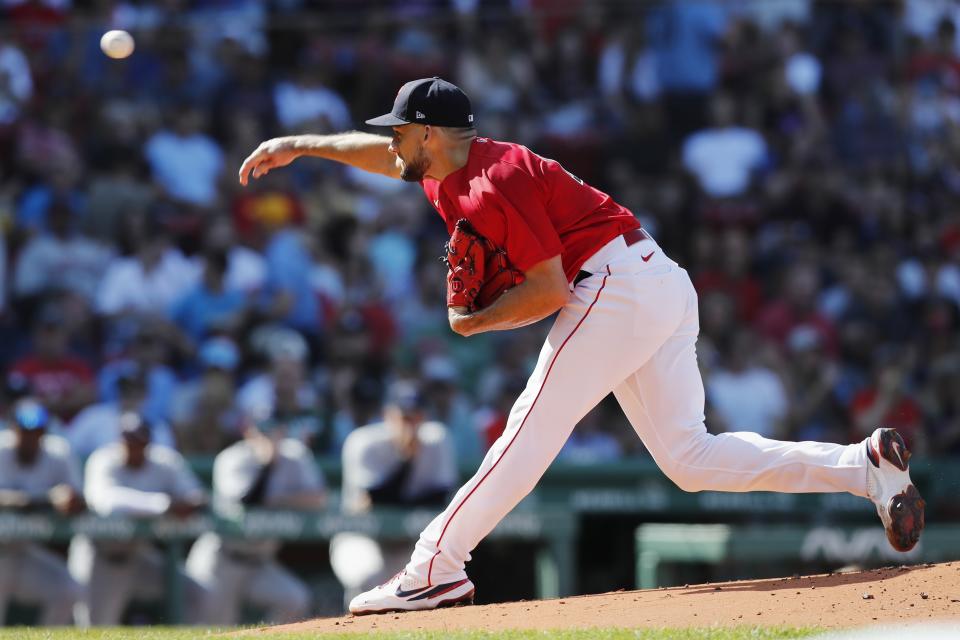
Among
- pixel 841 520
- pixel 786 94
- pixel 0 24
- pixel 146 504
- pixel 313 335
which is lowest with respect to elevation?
pixel 841 520

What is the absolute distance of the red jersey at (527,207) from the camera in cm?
483

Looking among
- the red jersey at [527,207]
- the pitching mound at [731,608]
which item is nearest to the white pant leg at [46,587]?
the pitching mound at [731,608]

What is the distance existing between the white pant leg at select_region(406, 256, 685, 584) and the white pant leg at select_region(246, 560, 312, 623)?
4019 mm

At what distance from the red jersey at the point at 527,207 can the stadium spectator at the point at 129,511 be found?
13.9 ft

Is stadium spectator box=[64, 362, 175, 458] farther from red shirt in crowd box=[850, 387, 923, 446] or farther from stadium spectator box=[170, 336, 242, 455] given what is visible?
red shirt in crowd box=[850, 387, 923, 446]

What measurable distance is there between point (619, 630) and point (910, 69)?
11091mm

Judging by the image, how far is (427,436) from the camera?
919 centimetres

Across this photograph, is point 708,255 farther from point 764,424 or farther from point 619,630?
point 619,630

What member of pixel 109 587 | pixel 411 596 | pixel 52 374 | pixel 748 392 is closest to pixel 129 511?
pixel 109 587

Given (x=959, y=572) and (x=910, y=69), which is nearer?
(x=959, y=572)

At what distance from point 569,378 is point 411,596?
0.99 metres

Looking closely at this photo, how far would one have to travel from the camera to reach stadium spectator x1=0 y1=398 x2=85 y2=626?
28.4 feet

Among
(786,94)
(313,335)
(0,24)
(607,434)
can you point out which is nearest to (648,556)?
(607,434)

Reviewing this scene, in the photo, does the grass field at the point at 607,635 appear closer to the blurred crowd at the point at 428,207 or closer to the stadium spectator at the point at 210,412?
the blurred crowd at the point at 428,207
